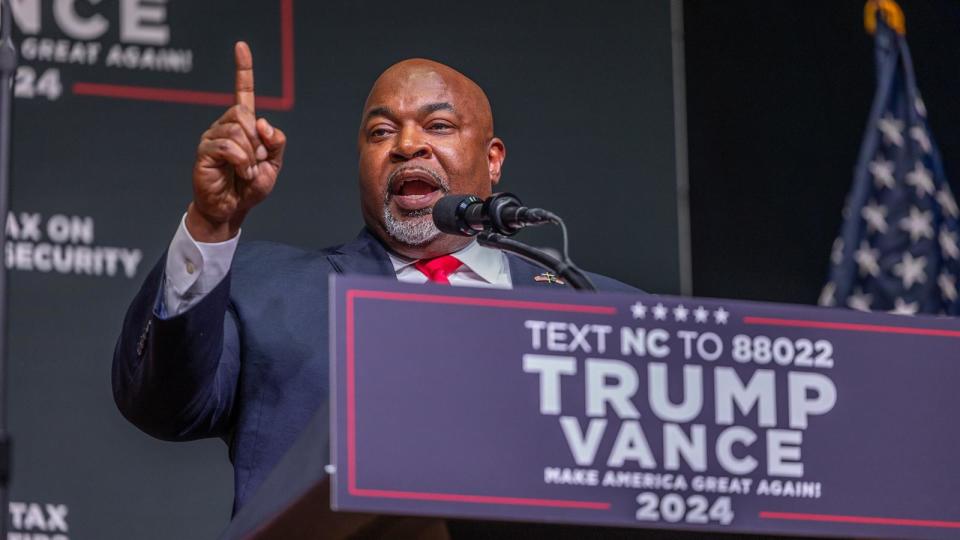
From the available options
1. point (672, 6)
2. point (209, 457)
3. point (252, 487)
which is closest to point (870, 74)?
point (672, 6)

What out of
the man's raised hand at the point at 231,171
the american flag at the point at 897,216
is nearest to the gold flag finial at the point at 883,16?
the american flag at the point at 897,216

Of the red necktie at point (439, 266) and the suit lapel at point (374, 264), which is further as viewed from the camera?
the red necktie at point (439, 266)

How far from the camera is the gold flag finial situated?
4.86 m

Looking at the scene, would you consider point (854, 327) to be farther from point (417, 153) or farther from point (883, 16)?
point (883, 16)

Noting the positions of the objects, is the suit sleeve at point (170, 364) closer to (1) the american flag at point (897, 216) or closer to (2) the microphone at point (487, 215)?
(2) the microphone at point (487, 215)

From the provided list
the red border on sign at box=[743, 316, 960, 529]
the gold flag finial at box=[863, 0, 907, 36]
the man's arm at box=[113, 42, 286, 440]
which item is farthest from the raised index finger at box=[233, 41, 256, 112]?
the gold flag finial at box=[863, 0, 907, 36]

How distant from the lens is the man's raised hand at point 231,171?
240 cm

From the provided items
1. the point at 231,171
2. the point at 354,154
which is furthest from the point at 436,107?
the point at 231,171

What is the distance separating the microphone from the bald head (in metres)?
0.92

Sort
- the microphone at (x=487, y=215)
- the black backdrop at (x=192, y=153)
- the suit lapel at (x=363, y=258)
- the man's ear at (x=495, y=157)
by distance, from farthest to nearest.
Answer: the black backdrop at (x=192, y=153)
the man's ear at (x=495, y=157)
the suit lapel at (x=363, y=258)
the microphone at (x=487, y=215)

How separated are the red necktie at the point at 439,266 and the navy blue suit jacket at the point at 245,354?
100 millimetres

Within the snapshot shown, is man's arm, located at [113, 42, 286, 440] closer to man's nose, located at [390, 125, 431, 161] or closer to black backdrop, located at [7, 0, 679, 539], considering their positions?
man's nose, located at [390, 125, 431, 161]

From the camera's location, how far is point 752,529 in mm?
1775

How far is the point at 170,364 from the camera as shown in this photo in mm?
2496
